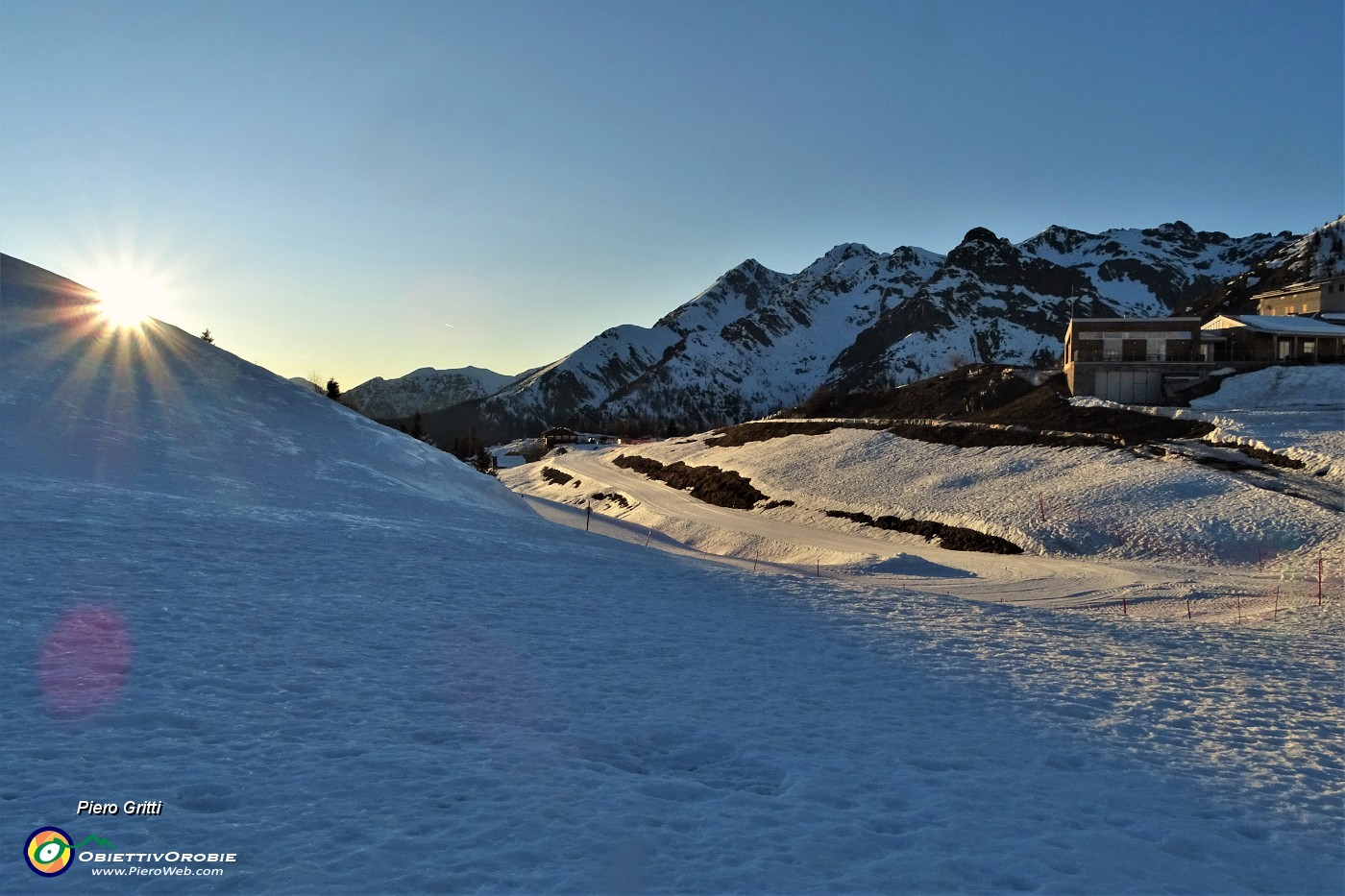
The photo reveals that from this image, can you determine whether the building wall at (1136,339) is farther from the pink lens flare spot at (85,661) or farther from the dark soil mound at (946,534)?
the pink lens flare spot at (85,661)

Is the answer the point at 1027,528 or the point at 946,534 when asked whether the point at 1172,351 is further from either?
the point at 946,534

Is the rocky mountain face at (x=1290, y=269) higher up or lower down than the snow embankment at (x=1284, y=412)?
higher up

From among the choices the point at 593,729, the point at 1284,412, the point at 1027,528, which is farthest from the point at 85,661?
the point at 1284,412

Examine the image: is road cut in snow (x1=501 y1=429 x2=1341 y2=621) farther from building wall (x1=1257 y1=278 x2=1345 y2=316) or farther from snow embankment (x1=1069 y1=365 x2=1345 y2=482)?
building wall (x1=1257 y1=278 x2=1345 y2=316)

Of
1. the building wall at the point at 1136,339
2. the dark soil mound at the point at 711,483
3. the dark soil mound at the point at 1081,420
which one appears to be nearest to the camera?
the dark soil mound at the point at 1081,420

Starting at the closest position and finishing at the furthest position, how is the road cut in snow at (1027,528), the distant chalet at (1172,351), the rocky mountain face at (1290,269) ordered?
1. the road cut in snow at (1027,528)
2. the distant chalet at (1172,351)
3. the rocky mountain face at (1290,269)

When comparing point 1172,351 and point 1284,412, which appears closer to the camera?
point 1284,412

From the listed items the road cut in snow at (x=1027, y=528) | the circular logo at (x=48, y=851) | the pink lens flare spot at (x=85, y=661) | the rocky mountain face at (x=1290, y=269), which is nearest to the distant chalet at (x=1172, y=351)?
the road cut in snow at (x=1027, y=528)

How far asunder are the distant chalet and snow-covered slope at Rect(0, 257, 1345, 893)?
57745 mm

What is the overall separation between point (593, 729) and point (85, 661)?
7.79 meters

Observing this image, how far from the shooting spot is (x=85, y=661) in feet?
34.6

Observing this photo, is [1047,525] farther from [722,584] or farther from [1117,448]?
[722,584]

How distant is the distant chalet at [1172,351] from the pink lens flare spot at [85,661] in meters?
78.5

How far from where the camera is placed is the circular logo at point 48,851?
609cm
